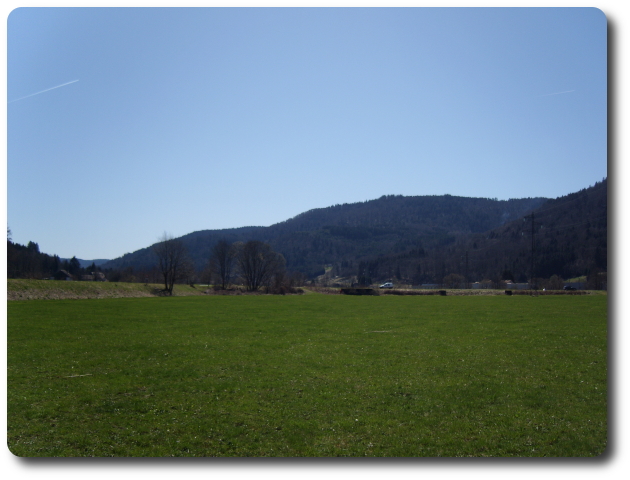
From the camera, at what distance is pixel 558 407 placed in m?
9.89

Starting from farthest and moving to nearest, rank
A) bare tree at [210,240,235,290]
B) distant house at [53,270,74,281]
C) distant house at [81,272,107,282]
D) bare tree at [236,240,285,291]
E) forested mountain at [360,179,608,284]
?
bare tree at [236,240,285,291], bare tree at [210,240,235,290], distant house at [81,272,107,282], distant house at [53,270,74,281], forested mountain at [360,179,608,284]

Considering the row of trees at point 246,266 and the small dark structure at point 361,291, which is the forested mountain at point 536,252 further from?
the row of trees at point 246,266

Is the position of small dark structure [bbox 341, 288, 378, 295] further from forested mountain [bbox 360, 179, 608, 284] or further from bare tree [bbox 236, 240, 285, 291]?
forested mountain [bbox 360, 179, 608, 284]

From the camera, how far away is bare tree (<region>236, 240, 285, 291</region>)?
11219 centimetres

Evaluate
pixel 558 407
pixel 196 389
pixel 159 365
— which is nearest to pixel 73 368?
pixel 159 365

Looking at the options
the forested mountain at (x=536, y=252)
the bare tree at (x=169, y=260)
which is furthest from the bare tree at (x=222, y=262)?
the forested mountain at (x=536, y=252)

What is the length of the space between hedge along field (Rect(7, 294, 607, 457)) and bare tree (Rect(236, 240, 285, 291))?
91.2 metres

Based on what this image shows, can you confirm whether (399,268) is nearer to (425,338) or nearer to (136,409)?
(425,338)

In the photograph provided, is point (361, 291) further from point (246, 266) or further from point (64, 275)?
point (64, 275)

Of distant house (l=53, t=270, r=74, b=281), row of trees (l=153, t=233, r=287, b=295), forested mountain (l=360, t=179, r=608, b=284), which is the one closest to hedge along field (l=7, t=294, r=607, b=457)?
forested mountain (l=360, t=179, r=608, b=284)

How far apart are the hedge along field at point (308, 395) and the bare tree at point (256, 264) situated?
91.2 meters

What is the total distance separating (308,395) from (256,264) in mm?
102930

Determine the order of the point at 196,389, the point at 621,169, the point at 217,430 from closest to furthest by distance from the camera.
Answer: the point at 217,430
the point at 621,169
the point at 196,389

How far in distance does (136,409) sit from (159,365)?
15.7 feet
